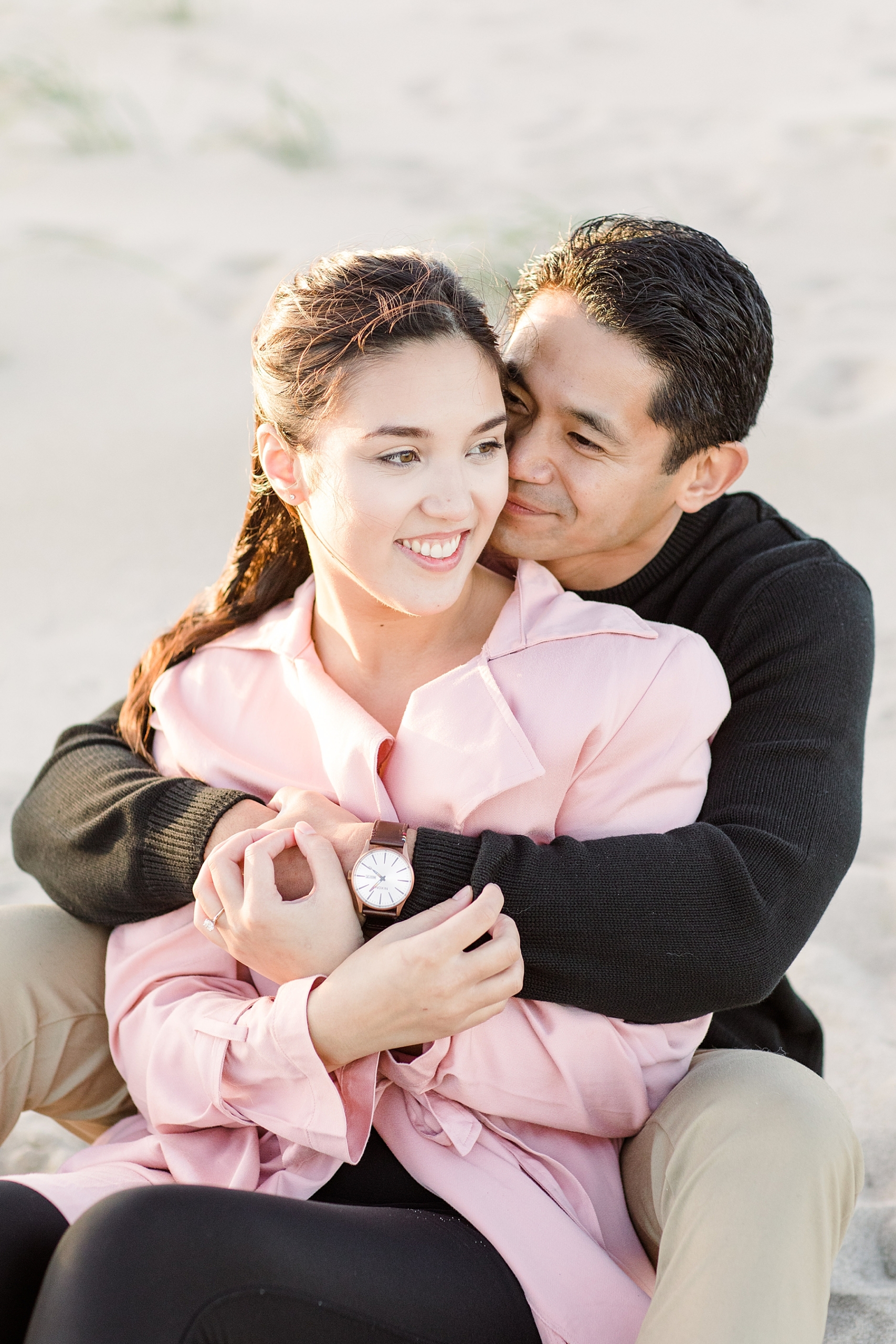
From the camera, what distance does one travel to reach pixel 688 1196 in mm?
1753

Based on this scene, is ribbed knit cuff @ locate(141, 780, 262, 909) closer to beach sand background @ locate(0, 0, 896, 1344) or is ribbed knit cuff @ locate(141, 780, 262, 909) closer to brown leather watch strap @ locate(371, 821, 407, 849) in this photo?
brown leather watch strap @ locate(371, 821, 407, 849)

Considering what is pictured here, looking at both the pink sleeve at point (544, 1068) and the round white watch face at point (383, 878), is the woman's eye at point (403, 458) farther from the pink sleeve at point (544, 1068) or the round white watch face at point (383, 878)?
the pink sleeve at point (544, 1068)

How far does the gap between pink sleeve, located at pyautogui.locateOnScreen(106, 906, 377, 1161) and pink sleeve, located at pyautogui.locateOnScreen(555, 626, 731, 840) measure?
496mm

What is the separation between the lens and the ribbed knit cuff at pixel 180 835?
82.0 inches

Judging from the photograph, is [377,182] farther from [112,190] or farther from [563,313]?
[563,313]

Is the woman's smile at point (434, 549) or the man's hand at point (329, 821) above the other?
the woman's smile at point (434, 549)

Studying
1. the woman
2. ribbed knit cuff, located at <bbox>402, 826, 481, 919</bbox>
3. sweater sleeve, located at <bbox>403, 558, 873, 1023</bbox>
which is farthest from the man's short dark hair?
ribbed knit cuff, located at <bbox>402, 826, 481, 919</bbox>

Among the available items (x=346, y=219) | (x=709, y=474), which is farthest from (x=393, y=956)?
(x=346, y=219)

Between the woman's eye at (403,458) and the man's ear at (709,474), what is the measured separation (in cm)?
60

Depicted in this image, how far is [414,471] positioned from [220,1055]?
0.89 m

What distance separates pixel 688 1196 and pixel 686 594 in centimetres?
108

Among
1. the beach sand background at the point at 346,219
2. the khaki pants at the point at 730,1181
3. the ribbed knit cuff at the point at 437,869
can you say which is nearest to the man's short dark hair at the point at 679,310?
the ribbed knit cuff at the point at 437,869

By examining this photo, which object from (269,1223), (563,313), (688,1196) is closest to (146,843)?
(269,1223)

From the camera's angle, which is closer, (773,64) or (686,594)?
(686,594)
